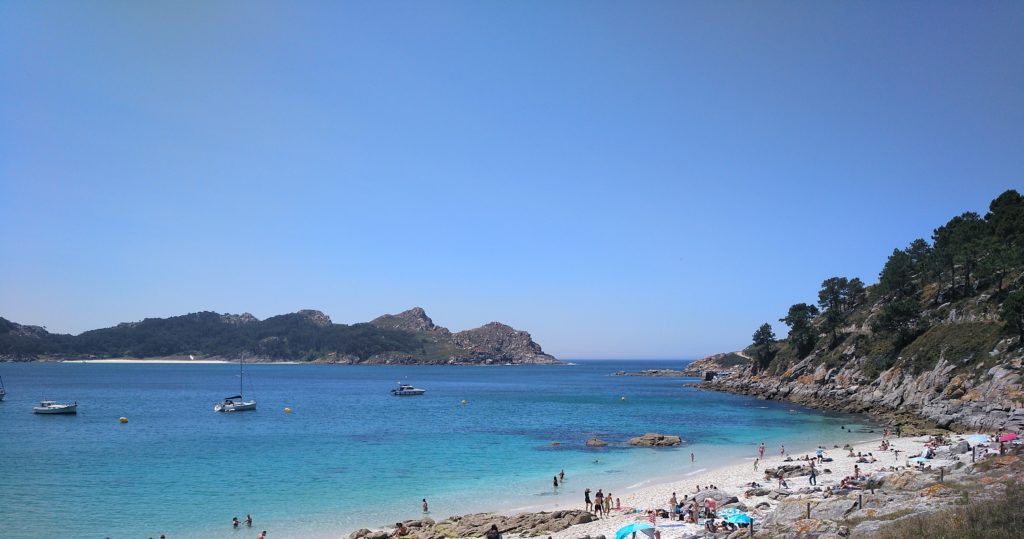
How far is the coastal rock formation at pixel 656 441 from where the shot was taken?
186ft

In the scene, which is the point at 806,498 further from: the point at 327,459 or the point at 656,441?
the point at 327,459

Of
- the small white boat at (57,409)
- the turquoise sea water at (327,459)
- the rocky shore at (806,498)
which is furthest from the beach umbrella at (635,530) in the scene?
the small white boat at (57,409)

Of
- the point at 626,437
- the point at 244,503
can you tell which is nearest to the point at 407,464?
the point at 244,503

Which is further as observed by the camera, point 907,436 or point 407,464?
point 907,436

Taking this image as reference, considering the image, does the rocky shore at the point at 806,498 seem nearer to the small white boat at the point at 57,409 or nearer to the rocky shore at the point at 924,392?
the rocky shore at the point at 924,392

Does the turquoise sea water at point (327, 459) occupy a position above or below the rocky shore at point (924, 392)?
below

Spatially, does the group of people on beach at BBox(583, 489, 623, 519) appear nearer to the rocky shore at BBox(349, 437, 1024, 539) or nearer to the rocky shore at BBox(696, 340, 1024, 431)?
the rocky shore at BBox(349, 437, 1024, 539)

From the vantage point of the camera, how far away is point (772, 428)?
67.2m

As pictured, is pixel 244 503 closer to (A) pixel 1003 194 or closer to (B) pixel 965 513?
(B) pixel 965 513

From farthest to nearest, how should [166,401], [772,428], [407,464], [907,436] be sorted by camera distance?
1. [166,401]
2. [772,428]
3. [907,436]
4. [407,464]

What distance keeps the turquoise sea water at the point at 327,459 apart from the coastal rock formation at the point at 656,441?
1.68 m

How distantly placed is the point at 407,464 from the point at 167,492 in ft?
54.9

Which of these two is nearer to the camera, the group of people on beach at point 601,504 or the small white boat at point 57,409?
the group of people on beach at point 601,504

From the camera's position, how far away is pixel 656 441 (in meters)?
57.4
